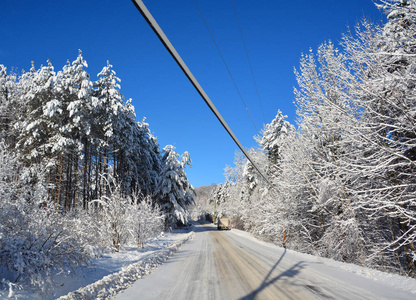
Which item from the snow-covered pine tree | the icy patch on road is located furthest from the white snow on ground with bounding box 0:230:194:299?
the snow-covered pine tree

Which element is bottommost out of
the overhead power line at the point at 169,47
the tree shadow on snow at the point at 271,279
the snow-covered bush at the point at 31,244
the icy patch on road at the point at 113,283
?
the tree shadow on snow at the point at 271,279

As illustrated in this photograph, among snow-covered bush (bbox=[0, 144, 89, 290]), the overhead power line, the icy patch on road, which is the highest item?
the overhead power line

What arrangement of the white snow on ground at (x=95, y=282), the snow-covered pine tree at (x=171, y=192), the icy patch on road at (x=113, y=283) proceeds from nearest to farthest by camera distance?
the white snow on ground at (x=95, y=282), the icy patch on road at (x=113, y=283), the snow-covered pine tree at (x=171, y=192)

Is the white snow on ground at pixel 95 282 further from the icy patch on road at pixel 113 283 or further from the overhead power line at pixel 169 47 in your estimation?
the overhead power line at pixel 169 47

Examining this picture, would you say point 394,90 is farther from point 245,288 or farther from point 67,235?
point 67,235

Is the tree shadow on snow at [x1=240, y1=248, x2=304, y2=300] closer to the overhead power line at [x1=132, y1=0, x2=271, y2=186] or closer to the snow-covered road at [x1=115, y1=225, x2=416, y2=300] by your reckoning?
the snow-covered road at [x1=115, y1=225, x2=416, y2=300]

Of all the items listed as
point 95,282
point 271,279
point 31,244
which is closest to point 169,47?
point 31,244

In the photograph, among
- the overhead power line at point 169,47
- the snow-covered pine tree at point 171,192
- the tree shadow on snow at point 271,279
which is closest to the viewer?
the overhead power line at point 169,47

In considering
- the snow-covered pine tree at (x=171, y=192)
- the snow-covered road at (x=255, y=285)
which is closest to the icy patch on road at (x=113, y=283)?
the snow-covered road at (x=255, y=285)

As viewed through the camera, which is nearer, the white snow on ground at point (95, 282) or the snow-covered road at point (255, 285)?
the white snow on ground at point (95, 282)

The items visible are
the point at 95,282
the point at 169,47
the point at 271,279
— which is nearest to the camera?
the point at 169,47

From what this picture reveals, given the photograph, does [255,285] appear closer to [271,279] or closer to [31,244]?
[271,279]

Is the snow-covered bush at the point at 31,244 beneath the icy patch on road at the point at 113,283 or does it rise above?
above

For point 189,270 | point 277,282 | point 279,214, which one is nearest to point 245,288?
point 277,282
